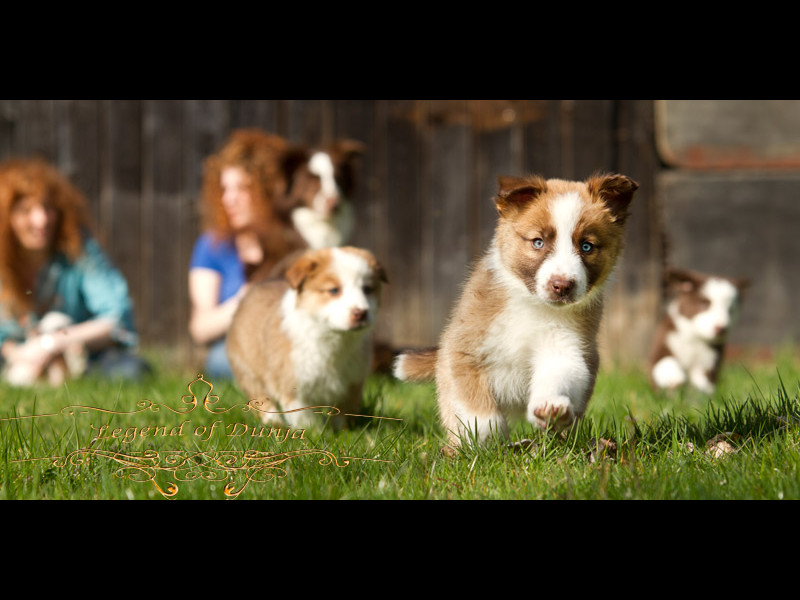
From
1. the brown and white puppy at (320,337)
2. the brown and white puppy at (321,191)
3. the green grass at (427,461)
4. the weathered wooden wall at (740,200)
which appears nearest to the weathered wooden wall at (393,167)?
the weathered wooden wall at (740,200)

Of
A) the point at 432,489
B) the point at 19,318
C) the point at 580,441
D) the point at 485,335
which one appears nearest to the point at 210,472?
the point at 432,489

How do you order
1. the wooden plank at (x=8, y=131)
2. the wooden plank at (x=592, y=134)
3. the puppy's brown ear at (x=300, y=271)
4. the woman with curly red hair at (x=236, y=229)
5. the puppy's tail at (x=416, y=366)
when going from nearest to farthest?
the puppy's tail at (x=416, y=366) → the puppy's brown ear at (x=300, y=271) → the woman with curly red hair at (x=236, y=229) → the wooden plank at (x=592, y=134) → the wooden plank at (x=8, y=131)

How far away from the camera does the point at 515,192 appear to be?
2.43 meters

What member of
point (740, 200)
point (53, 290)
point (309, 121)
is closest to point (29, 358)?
point (53, 290)

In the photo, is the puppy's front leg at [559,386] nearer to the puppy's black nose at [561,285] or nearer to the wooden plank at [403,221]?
the puppy's black nose at [561,285]

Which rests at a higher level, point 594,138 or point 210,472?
point 594,138

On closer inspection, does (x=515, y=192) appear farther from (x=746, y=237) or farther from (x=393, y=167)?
(x=746, y=237)

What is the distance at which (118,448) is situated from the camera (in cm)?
270

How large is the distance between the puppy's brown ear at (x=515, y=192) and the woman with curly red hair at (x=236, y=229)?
2861 mm

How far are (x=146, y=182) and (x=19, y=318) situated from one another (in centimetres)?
206

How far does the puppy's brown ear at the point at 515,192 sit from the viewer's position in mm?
2428

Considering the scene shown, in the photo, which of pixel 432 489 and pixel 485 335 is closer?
pixel 432 489

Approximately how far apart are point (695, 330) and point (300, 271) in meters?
2.85

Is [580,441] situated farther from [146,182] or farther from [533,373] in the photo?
[146,182]
